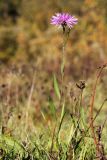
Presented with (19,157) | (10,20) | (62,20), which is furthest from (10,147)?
(10,20)

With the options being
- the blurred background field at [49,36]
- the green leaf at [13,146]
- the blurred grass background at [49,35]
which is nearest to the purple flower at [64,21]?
the green leaf at [13,146]

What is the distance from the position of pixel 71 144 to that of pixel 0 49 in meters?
25.5

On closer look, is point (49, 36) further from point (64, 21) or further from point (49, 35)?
point (64, 21)

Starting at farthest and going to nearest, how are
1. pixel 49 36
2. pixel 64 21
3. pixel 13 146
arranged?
pixel 49 36, pixel 13 146, pixel 64 21

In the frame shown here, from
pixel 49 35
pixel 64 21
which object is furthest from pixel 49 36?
pixel 64 21

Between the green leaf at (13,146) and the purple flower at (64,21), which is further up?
the purple flower at (64,21)

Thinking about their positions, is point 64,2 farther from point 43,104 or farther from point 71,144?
point 71,144

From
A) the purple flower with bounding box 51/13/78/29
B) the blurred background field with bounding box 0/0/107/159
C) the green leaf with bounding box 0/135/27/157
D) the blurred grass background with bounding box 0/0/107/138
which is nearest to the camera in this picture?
the purple flower with bounding box 51/13/78/29

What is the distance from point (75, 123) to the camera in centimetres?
278

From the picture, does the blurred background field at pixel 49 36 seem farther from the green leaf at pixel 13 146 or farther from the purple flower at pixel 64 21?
the purple flower at pixel 64 21

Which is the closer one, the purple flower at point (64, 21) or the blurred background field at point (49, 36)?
the purple flower at point (64, 21)

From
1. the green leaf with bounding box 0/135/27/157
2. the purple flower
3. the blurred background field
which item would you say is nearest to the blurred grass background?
the blurred background field

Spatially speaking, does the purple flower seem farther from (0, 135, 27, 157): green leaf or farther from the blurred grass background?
the blurred grass background

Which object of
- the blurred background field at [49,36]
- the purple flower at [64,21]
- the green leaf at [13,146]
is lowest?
the green leaf at [13,146]
